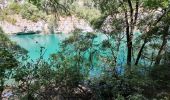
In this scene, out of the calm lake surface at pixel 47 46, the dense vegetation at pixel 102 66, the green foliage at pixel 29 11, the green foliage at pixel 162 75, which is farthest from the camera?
the calm lake surface at pixel 47 46

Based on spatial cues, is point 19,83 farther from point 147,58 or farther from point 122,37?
point 147,58

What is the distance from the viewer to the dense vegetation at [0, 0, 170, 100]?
26.3ft

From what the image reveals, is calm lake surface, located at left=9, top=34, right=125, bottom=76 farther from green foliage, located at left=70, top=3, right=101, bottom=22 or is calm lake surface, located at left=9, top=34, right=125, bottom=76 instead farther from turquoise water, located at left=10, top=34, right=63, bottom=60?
green foliage, located at left=70, top=3, right=101, bottom=22

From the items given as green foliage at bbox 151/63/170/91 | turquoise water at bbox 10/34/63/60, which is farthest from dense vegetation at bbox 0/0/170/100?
turquoise water at bbox 10/34/63/60

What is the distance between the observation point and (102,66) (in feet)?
37.7

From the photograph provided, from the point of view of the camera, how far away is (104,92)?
8.82 m

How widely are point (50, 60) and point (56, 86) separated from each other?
1563 mm

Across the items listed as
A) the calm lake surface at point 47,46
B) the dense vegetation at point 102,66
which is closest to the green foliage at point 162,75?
the dense vegetation at point 102,66

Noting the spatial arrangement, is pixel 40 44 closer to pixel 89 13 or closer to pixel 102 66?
pixel 89 13

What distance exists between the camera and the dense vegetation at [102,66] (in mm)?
8031

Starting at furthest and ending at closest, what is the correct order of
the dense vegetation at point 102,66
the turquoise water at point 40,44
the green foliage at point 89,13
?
1. the turquoise water at point 40,44
2. the green foliage at point 89,13
3. the dense vegetation at point 102,66

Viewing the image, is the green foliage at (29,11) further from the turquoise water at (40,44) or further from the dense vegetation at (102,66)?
the turquoise water at (40,44)

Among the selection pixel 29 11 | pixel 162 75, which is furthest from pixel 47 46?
pixel 162 75

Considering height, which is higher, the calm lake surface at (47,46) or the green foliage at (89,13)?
the green foliage at (89,13)
